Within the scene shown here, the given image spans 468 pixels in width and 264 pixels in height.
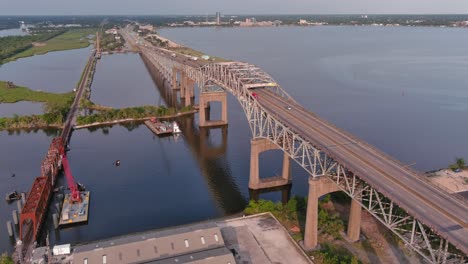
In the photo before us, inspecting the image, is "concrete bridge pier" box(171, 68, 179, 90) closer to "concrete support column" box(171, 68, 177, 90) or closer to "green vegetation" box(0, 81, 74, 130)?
"concrete support column" box(171, 68, 177, 90)

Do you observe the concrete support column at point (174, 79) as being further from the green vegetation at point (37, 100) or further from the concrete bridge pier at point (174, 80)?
the green vegetation at point (37, 100)

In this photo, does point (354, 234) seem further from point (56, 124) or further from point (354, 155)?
point (56, 124)

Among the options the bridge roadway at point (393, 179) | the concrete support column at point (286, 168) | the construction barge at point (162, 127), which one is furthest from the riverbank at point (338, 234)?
the construction barge at point (162, 127)

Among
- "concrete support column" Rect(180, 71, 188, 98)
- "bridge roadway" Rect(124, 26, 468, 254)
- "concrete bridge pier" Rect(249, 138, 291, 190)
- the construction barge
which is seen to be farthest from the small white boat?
"bridge roadway" Rect(124, 26, 468, 254)

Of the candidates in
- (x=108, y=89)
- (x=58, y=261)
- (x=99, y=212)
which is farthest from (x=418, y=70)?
(x=58, y=261)

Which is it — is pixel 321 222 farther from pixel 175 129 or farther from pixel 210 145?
pixel 175 129

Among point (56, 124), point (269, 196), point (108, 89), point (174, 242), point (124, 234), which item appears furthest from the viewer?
point (108, 89)

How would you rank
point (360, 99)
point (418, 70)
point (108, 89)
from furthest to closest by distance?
1. point (418, 70)
2. point (108, 89)
3. point (360, 99)
